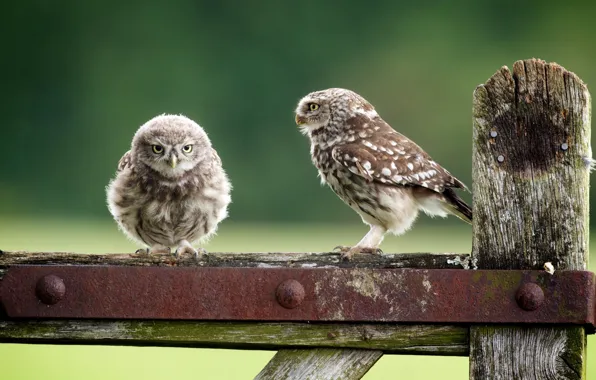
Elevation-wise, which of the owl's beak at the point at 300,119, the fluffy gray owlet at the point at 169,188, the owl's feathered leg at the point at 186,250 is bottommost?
the owl's feathered leg at the point at 186,250

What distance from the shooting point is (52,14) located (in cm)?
3647

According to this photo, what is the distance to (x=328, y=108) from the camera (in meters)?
4.46

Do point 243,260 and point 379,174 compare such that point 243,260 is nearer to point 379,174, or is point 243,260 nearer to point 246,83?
point 379,174

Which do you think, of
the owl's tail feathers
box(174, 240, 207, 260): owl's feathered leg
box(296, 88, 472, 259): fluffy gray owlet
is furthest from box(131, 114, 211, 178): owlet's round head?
the owl's tail feathers

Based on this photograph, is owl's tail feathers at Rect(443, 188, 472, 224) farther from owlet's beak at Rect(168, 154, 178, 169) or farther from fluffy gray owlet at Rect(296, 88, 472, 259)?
owlet's beak at Rect(168, 154, 178, 169)

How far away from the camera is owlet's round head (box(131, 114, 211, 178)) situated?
3979mm

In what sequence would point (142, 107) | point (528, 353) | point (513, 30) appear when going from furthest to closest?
1. point (513, 30)
2. point (142, 107)
3. point (528, 353)

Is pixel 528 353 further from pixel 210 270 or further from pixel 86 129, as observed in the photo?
pixel 86 129

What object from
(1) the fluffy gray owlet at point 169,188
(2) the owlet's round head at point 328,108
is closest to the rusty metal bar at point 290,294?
(1) the fluffy gray owlet at point 169,188

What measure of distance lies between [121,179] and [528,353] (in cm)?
221

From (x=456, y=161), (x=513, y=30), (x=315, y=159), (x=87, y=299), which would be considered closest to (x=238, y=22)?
(x=513, y=30)

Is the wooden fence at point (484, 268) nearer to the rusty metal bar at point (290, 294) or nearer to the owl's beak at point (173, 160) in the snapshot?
the rusty metal bar at point (290, 294)

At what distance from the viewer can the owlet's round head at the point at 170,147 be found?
3979mm

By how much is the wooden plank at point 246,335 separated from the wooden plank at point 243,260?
0.39 feet
